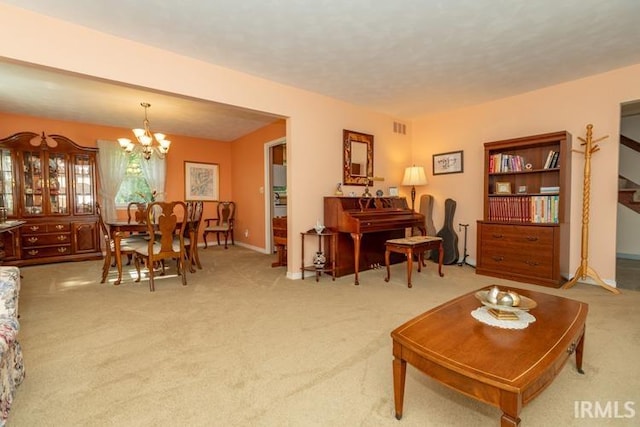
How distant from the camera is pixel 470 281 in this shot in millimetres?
3586

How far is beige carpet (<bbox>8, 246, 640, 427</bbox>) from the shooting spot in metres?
1.39

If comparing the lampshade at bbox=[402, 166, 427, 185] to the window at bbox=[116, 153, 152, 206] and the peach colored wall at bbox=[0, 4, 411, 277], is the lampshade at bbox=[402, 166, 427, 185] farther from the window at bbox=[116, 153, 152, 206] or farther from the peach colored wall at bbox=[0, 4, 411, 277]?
the window at bbox=[116, 153, 152, 206]

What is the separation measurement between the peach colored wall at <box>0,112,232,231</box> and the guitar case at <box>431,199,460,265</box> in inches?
186

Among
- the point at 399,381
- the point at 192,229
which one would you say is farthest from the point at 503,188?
the point at 192,229

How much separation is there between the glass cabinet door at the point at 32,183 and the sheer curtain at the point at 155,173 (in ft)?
4.98

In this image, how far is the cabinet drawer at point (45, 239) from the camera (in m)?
4.54

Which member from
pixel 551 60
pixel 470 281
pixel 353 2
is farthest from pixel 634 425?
pixel 551 60

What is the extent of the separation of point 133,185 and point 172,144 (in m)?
1.11

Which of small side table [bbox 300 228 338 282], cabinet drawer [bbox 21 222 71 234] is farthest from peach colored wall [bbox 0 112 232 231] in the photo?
small side table [bbox 300 228 338 282]

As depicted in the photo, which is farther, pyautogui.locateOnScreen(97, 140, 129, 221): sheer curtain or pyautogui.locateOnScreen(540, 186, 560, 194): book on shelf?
pyautogui.locateOnScreen(97, 140, 129, 221): sheer curtain

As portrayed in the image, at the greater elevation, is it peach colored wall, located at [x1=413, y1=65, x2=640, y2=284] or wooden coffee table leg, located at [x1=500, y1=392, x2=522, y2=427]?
peach colored wall, located at [x1=413, y1=65, x2=640, y2=284]

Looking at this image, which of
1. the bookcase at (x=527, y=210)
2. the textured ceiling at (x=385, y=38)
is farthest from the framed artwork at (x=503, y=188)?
the textured ceiling at (x=385, y=38)

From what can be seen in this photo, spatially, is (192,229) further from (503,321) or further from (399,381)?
(503,321)

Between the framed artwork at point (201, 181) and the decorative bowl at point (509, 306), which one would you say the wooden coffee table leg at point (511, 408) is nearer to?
the decorative bowl at point (509, 306)
